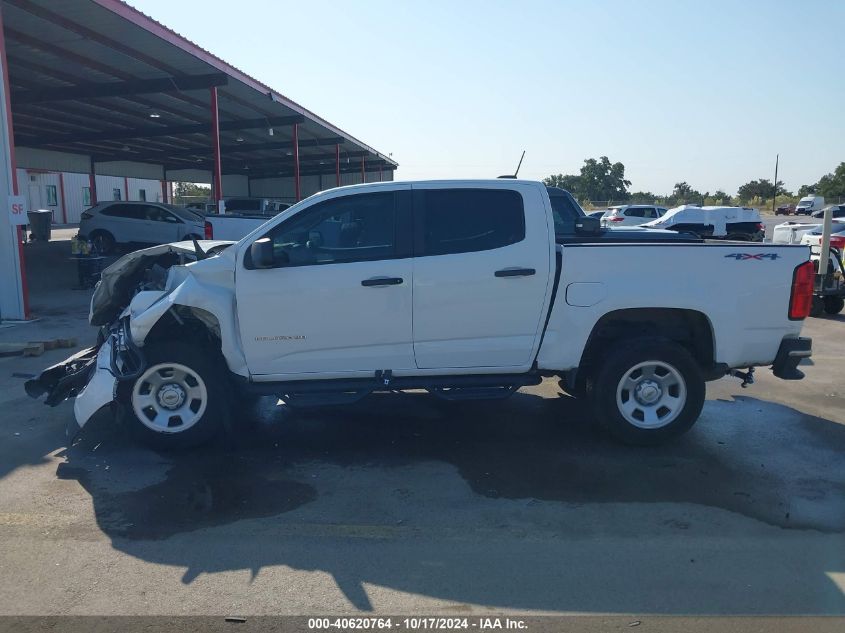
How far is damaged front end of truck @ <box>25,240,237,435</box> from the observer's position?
18.0 ft

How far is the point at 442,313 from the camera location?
18.1 ft

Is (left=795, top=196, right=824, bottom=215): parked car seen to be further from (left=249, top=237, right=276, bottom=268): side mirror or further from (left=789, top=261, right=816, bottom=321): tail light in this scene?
(left=249, top=237, right=276, bottom=268): side mirror

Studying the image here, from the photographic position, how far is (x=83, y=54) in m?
15.7

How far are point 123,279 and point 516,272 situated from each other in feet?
12.1

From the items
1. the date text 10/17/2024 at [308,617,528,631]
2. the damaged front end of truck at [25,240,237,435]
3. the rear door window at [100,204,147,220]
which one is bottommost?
the date text 10/17/2024 at [308,617,528,631]

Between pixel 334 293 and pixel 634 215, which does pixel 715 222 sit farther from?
pixel 334 293

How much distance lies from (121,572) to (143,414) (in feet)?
6.29

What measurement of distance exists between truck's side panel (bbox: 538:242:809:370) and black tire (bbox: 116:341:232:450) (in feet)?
9.14

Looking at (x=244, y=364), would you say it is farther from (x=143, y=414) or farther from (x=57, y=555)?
(x=57, y=555)

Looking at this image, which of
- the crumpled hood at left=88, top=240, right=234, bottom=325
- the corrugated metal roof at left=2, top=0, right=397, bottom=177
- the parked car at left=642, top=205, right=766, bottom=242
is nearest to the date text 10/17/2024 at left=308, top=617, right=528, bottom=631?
the crumpled hood at left=88, top=240, right=234, bottom=325

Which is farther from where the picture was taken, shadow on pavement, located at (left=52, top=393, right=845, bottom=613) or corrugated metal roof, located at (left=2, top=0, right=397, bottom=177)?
corrugated metal roof, located at (left=2, top=0, right=397, bottom=177)

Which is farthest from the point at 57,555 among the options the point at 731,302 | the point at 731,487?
the point at 731,302

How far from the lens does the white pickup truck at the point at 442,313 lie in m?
5.50

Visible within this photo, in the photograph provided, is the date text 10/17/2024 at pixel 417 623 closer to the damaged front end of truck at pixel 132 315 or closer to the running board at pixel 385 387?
the running board at pixel 385 387
